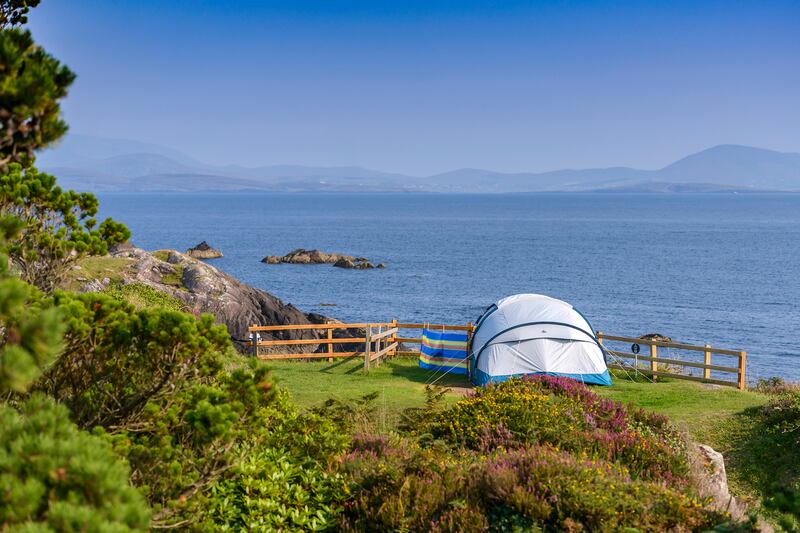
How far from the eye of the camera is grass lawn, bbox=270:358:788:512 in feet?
42.5

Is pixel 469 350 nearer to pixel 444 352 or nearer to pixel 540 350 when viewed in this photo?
pixel 444 352

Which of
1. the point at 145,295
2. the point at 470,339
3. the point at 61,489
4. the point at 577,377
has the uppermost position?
the point at 61,489

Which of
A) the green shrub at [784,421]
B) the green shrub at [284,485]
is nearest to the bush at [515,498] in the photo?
the green shrub at [284,485]

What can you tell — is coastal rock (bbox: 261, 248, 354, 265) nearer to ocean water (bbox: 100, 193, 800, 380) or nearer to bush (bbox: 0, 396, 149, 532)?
ocean water (bbox: 100, 193, 800, 380)

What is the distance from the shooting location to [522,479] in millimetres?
7387

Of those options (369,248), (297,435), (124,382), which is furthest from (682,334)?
(369,248)

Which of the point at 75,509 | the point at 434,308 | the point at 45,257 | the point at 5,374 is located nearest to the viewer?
the point at 75,509

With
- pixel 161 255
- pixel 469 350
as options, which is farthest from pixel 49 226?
pixel 161 255

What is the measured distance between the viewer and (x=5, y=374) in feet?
11.8

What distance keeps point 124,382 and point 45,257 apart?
2935 mm

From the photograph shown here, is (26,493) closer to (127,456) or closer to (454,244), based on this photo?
(127,456)

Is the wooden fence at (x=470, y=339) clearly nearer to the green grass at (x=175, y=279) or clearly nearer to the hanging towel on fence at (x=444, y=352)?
the hanging towel on fence at (x=444, y=352)

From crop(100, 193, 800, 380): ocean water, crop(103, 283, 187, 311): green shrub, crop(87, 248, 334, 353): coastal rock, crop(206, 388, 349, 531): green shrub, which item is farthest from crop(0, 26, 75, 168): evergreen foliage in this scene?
crop(100, 193, 800, 380): ocean water

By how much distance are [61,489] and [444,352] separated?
17082 millimetres
